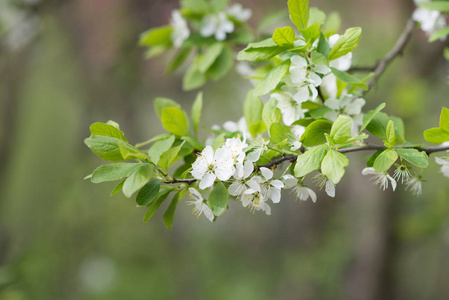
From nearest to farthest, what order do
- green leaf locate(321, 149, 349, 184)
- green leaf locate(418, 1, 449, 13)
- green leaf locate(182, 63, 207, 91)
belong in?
green leaf locate(321, 149, 349, 184) → green leaf locate(418, 1, 449, 13) → green leaf locate(182, 63, 207, 91)

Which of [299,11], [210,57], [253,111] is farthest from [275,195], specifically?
[210,57]

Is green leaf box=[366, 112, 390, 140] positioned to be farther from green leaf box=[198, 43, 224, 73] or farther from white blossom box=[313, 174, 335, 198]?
green leaf box=[198, 43, 224, 73]

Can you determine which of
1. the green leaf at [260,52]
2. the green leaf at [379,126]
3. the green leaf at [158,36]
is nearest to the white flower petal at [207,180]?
the green leaf at [260,52]

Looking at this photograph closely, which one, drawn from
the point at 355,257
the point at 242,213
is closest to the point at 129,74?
→ the point at 355,257

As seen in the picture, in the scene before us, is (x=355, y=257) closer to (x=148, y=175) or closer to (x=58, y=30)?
(x=148, y=175)

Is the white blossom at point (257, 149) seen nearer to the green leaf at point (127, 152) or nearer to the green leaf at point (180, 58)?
the green leaf at point (127, 152)

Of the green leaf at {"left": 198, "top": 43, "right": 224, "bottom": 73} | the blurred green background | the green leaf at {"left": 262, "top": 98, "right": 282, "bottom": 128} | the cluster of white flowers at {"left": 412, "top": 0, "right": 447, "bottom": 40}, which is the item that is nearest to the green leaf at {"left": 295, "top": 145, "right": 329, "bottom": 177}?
the green leaf at {"left": 262, "top": 98, "right": 282, "bottom": 128}

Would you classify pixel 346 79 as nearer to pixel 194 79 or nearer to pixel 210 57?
pixel 210 57

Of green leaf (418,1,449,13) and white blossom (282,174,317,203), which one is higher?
green leaf (418,1,449,13)
